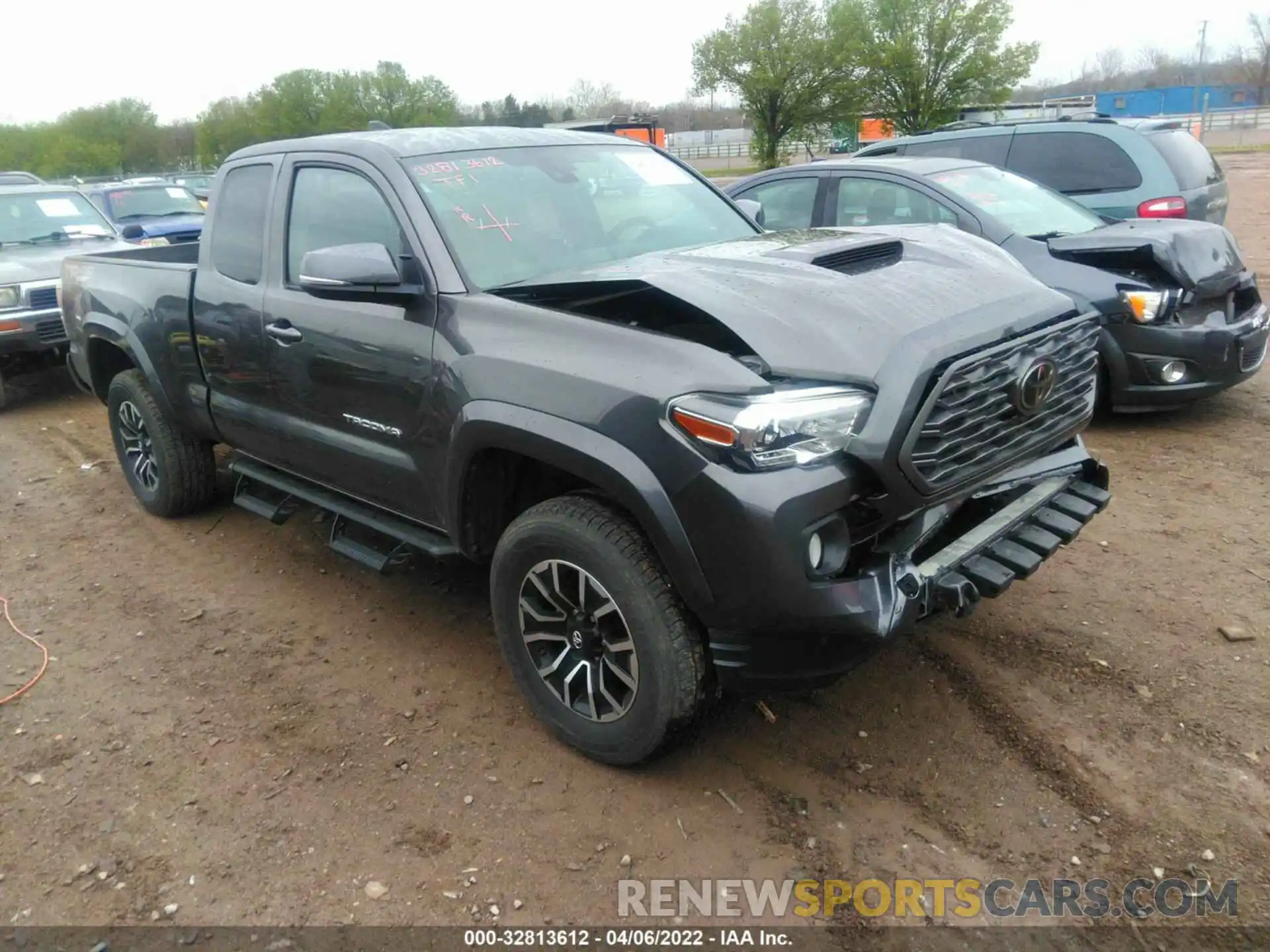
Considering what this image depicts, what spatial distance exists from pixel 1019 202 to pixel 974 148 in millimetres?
2249

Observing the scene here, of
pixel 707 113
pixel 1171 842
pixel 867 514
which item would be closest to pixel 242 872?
pixel 867 514

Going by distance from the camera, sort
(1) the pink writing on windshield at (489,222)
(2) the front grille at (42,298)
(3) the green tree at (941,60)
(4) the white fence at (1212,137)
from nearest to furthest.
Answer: (1) the pink writing on windshield at (489,222) → (2) the front grille at (42,298) → (3) the green tree at (941,60) → (4) the white fence at (1212,137)

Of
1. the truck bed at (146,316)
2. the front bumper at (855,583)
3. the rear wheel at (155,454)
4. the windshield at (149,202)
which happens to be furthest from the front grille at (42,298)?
the front bumper at (855,583)

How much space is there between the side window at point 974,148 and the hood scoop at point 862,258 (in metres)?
5.67

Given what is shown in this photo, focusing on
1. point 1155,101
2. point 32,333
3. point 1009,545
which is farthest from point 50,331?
point 1155,101

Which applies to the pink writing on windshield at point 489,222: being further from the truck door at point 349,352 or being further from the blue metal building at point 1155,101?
the blue metal building at point 1155,101

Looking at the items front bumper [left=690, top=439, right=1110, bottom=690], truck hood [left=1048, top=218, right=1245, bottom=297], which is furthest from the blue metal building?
front bumper [left=690, top=439, right=1110, bottom=690]

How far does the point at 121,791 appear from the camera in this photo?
322 cm

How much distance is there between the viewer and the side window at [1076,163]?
7.75 meters

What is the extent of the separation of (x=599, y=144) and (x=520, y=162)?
538 millimetres

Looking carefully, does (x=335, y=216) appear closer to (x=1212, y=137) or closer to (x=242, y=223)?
(x=242, y=223)

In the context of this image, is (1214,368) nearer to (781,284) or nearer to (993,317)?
(993,317)

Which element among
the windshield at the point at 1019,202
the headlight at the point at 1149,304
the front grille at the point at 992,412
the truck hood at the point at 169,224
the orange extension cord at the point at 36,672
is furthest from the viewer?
the truck hood at the point at 169,224

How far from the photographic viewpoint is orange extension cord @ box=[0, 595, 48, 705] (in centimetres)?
382
